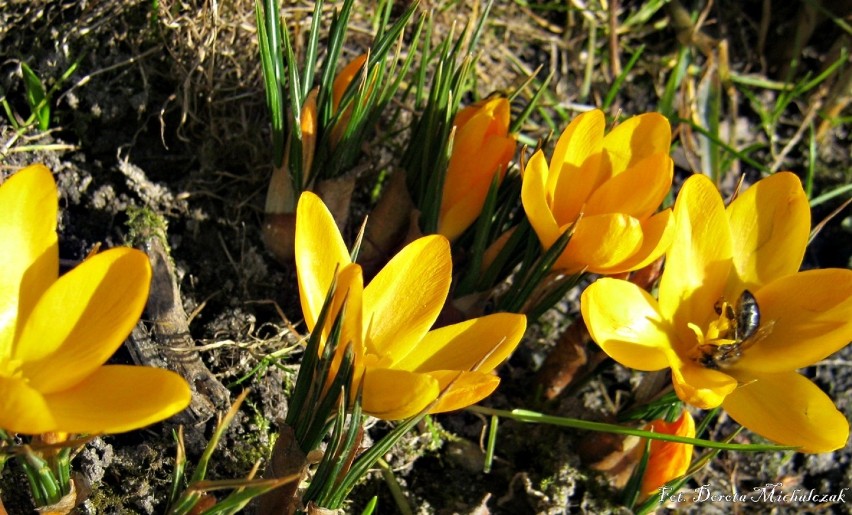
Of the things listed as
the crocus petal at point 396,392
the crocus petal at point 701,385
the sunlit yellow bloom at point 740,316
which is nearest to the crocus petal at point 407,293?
the crocus petal at point 396,392

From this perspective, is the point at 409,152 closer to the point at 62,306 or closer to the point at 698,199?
the point at 698,199

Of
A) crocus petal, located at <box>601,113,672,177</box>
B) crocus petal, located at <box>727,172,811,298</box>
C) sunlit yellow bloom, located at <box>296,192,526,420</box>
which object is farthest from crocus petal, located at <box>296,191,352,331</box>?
crocus petal, located at <box>727,172,811,298</box>

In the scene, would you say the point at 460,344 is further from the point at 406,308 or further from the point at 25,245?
the point at 25,245

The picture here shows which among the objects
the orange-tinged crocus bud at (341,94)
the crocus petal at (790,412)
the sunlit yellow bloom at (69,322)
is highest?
the orange-tinged crocus bud at (341,94)

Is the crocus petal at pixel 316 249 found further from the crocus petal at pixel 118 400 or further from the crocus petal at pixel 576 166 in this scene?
the crocus petal at pixel 576 166

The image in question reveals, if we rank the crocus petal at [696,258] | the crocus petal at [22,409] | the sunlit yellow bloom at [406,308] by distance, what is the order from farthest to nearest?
1. the crocus petal at [696,258]
2. the sunlit yellow bloom at [406,308]
3. the crocus petal at [22,409]

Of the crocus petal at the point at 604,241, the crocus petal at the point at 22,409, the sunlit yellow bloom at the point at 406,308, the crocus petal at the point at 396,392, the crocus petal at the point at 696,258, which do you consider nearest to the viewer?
the crocus petal at the point at 22,409
